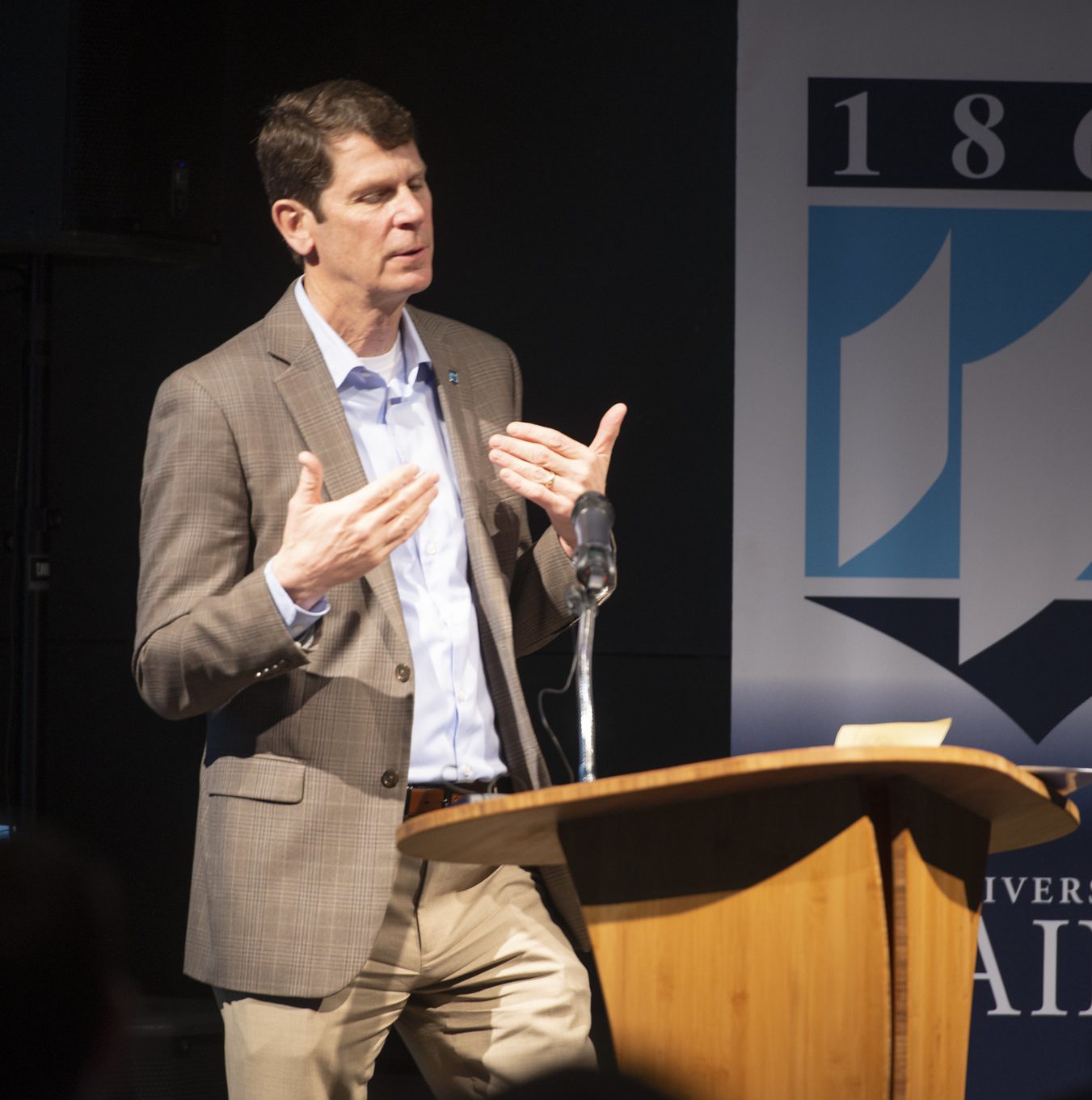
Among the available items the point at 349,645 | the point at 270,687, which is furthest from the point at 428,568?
the point at 270,687

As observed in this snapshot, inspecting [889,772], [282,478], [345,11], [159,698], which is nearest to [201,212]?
[345,11]

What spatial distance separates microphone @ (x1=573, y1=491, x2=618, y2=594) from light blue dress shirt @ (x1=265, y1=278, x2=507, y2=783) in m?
0.43

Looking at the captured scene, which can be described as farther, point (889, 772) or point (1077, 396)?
point (1077, 396)

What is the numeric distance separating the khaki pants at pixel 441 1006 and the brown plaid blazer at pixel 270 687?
7cm

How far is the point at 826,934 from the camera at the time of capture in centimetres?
168

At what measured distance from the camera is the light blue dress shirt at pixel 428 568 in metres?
2.38

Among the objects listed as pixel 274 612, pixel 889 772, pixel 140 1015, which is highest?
pixel 274 612

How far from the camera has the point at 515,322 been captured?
3928 millimetres

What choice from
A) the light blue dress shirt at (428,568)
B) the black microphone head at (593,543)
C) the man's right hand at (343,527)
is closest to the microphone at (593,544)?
the black microphone head at (593,543)

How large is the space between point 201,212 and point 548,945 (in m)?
1.85

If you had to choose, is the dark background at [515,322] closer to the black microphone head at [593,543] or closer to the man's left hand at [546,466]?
the man's left hand at [546,466]

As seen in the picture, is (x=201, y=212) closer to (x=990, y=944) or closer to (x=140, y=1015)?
(x=140, y=1015)

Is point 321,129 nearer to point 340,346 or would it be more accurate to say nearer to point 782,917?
point 340,346

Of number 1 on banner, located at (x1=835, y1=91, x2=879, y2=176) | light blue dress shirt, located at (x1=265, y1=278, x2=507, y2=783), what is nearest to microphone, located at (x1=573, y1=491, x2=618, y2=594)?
light blue dress shirt, located at (x1=265, y1=278, x2=507, y2=783)
